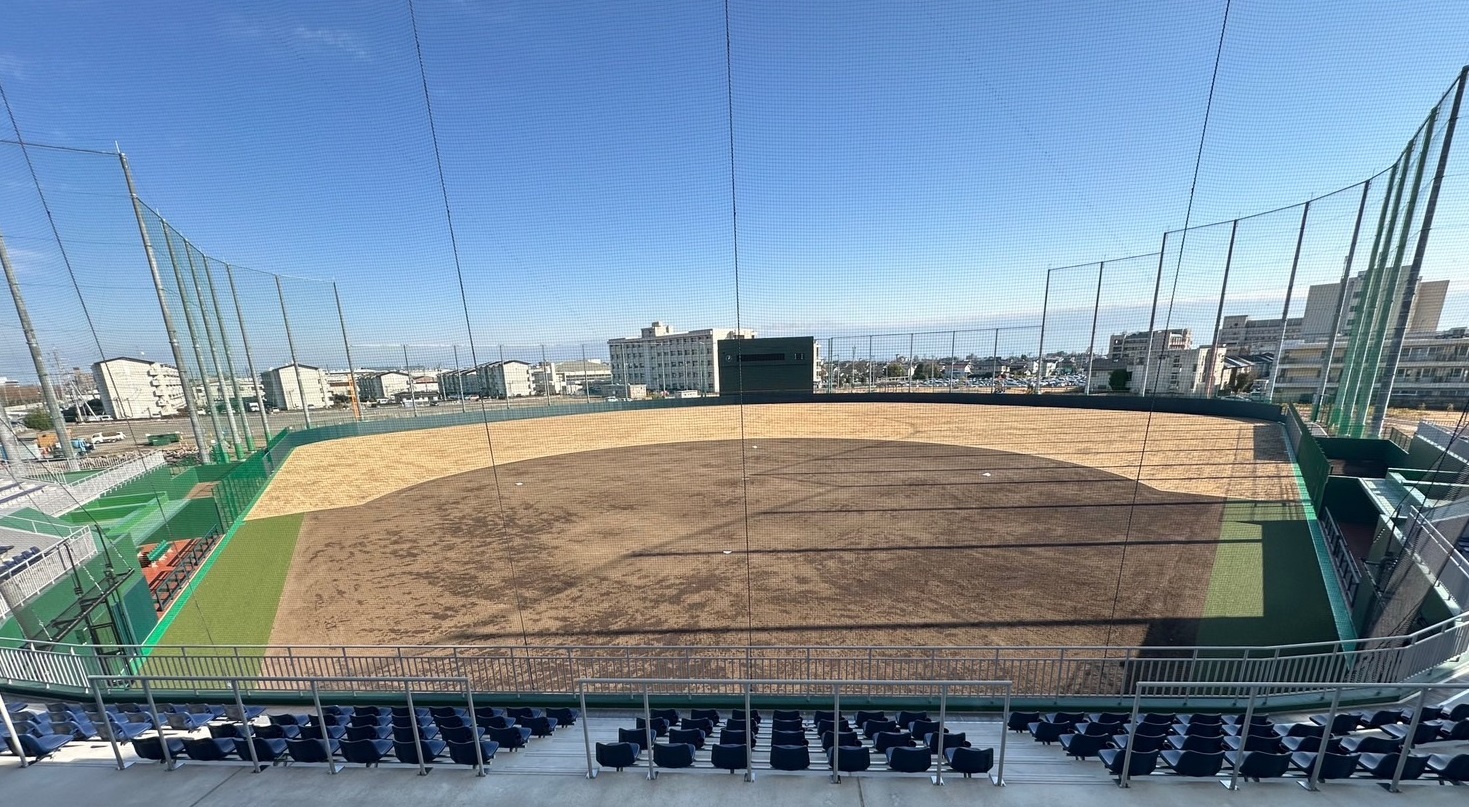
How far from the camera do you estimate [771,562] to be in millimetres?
9055

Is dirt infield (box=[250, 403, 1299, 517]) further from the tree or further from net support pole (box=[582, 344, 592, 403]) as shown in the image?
the tree

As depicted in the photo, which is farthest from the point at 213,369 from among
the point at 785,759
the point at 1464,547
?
the point at 1464,547

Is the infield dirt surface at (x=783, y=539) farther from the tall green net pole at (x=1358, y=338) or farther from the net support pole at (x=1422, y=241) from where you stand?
the net support pole at (x=1422, y=241)

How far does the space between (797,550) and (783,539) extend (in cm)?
71

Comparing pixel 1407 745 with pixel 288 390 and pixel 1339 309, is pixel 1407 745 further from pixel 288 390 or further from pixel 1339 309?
pixel 288 390

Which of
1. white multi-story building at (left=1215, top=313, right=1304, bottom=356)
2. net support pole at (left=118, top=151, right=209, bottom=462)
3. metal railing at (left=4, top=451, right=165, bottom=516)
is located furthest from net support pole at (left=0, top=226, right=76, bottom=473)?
white multi-story building at (left=1215, top=313, right=1304, bottom=356)

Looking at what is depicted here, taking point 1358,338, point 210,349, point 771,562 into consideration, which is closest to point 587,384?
point 210,349

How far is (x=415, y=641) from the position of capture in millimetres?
6762

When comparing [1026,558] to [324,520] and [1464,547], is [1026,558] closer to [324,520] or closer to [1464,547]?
[1464,547]

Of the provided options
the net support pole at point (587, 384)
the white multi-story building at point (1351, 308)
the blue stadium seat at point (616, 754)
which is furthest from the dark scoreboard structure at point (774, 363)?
the blue stadium seat at point (616, 754)

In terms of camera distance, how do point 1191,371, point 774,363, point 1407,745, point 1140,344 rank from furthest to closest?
point 774,363
point 1140,344
point 1191,371
point 1407,745

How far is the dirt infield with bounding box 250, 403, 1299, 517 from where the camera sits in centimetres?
1395

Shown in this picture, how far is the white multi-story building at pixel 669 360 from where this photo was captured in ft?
103

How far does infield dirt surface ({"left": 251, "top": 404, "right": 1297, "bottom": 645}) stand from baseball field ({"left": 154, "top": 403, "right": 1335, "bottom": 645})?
0.06m
